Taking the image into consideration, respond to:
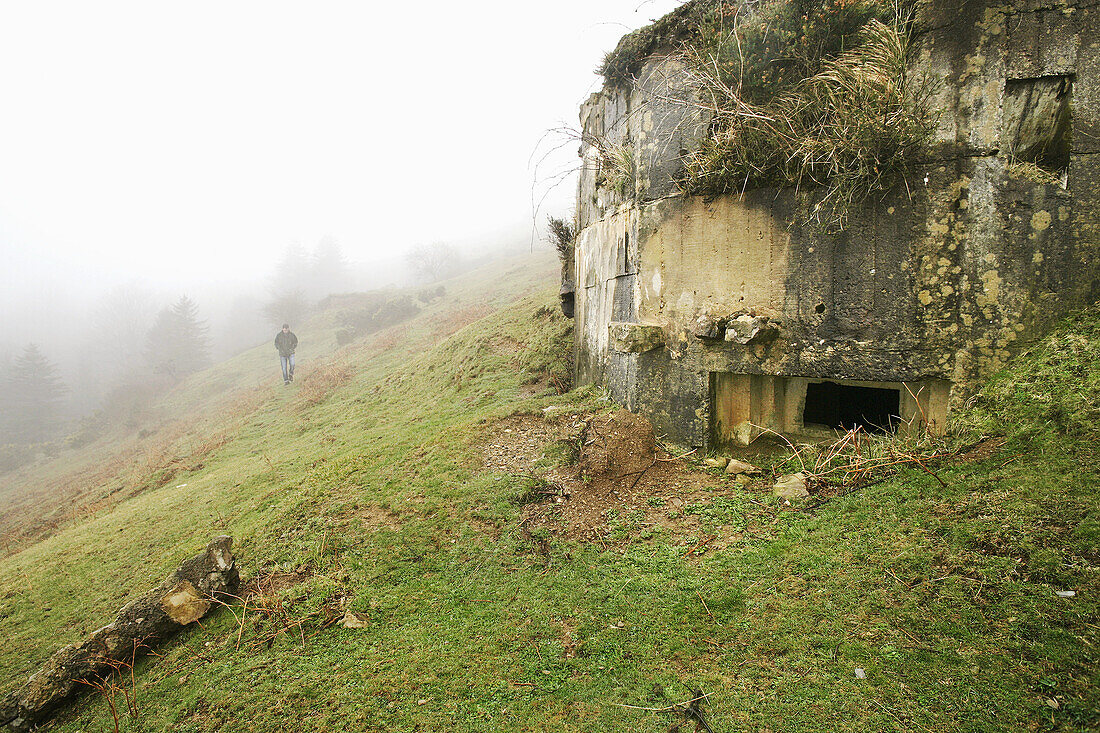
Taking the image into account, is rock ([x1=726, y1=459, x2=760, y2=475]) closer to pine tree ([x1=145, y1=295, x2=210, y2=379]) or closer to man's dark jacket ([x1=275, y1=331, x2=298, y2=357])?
man's dark jacket ([x1=275, y1=331, x2=298, y2=357])

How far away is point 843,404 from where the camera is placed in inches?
209

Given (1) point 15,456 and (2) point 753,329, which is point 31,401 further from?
(2) point 753,329

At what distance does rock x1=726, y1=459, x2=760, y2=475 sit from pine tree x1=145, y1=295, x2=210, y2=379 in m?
43.4

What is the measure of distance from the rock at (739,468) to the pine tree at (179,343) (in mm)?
43389

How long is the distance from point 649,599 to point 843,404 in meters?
3.69

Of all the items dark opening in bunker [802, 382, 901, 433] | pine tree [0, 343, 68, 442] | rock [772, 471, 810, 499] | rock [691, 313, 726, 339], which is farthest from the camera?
pine tree [0, 343, 68, 442]

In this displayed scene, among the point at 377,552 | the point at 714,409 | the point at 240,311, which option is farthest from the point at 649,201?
the point at 240,311

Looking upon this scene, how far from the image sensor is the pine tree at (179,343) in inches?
1506

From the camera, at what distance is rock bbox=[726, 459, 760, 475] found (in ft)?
13.5

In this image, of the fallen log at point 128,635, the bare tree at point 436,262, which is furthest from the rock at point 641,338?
the bare tree at point 436,262

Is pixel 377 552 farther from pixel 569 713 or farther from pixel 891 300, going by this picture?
pixel 891 300

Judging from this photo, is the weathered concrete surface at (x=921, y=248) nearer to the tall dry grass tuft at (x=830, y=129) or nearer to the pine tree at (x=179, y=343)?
the tall dry grass tuft at (x=830, y=129)

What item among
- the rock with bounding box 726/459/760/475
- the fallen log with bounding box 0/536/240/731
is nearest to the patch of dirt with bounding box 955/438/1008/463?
the rock with bounding box 726/459/760/475

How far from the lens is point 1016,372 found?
10.9 feet
